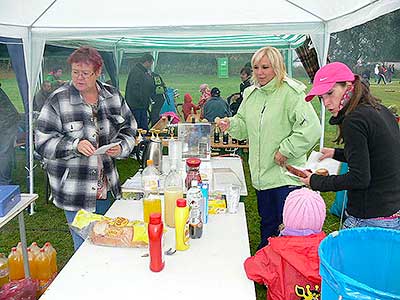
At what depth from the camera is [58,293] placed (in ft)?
5.03

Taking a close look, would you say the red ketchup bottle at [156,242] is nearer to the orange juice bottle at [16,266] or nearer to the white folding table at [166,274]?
the white folding table at [166,274]

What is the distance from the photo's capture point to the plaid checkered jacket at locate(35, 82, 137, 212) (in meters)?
2.40

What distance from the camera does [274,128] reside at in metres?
2.87

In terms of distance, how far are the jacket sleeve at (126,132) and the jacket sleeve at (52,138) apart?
315mm

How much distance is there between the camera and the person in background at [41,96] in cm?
639

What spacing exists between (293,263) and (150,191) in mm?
1002

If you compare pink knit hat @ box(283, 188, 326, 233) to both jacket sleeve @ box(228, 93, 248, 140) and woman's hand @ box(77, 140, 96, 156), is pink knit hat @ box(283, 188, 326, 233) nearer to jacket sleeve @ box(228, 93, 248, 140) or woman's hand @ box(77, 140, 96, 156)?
woman's hand @ box(77, 140, 96, 156)

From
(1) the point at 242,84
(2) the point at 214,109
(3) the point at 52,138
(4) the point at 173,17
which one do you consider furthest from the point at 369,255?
(1) the point at 242,84

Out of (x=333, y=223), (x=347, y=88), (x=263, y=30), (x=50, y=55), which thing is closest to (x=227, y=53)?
(x=50, y=55)

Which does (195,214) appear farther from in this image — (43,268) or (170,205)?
(43,268)

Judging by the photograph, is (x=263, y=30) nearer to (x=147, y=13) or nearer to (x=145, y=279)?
(x=147, y=13)

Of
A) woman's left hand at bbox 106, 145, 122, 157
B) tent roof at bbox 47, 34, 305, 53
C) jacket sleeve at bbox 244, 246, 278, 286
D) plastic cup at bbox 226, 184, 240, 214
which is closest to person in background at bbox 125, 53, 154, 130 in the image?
tent roof at bbox 47, 34, 305, 53

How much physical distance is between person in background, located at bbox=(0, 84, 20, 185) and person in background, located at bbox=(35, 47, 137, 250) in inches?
119

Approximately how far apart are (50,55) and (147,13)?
421 centimetres
